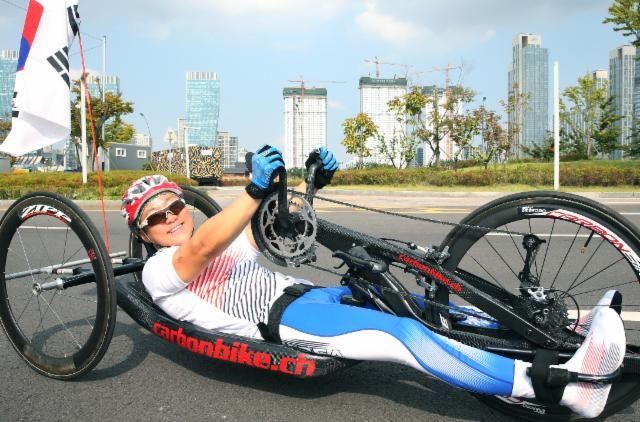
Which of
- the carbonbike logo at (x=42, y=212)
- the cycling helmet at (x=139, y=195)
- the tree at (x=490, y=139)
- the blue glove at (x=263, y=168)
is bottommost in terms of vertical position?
the carbonbike logo at (x=42, y=212)

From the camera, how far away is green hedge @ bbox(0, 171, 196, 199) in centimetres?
1780

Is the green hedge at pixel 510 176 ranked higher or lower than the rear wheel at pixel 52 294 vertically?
higher

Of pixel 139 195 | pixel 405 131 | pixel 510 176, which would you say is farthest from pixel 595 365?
pixel 405 131

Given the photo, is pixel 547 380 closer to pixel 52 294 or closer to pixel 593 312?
pixel 593 312

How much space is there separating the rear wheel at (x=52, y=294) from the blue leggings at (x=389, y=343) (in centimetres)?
99

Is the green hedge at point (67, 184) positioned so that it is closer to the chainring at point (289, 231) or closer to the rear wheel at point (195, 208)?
the rear wheel at point (195, 208)

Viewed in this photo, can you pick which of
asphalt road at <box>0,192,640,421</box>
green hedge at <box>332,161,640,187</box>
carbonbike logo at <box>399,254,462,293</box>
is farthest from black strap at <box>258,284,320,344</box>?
green hedge at <box>332,161,640,187</box>

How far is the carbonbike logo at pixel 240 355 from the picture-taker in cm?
252

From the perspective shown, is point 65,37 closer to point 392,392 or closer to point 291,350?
point 291,350

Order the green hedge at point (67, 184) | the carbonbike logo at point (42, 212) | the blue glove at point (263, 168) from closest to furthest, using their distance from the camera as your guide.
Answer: the blue glove at point (263, 168), the carbonbike logo at point (42, 212), the green hedge at point (67, 184)

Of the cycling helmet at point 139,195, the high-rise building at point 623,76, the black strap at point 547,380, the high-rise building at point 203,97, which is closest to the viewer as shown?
the black strap at point 547,380

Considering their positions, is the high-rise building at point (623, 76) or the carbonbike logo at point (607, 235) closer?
the carbonbike logo at point (607, 235)

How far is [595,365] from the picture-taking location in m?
2.18

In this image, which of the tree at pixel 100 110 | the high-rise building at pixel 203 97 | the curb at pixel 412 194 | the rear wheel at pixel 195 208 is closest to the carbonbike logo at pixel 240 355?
A: the rear wheel at pixel 195 208
